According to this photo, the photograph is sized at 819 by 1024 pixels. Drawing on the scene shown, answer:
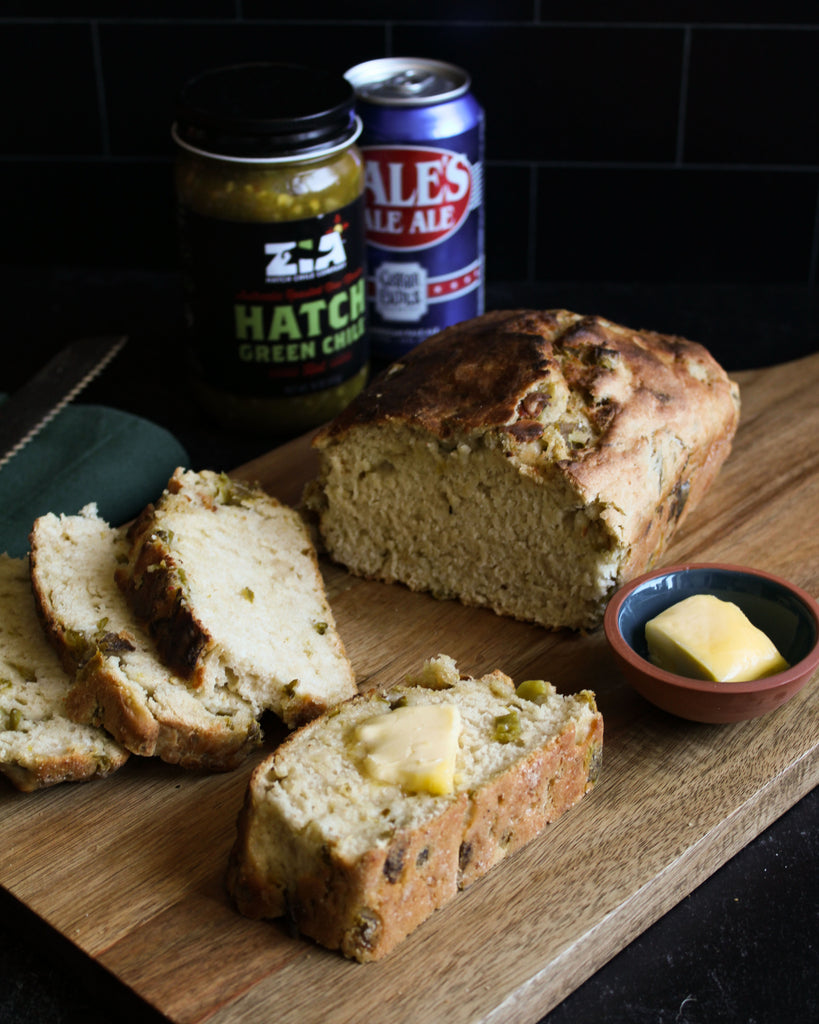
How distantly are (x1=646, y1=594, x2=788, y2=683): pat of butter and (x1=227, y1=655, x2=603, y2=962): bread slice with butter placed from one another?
0.25 meters

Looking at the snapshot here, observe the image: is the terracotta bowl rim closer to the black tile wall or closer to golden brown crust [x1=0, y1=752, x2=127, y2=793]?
golden brown crust [x1=0, y1=752, x2=127, y2=793]

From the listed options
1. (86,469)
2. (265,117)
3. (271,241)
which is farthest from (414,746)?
(265,117)

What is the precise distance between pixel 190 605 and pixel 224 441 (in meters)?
1.52

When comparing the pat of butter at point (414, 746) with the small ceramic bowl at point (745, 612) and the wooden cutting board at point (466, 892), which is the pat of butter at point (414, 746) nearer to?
the wooden cutting board at point (466, 892)

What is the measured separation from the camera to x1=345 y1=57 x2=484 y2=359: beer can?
3910mm

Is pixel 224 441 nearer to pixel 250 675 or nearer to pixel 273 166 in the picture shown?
pixel 273 166

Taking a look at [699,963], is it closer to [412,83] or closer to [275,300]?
[275,300]

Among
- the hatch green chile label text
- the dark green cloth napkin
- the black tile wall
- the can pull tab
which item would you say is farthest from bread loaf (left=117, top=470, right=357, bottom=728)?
the black tile wall

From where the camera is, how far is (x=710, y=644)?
2.74 metres

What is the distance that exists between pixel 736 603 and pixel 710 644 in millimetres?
314

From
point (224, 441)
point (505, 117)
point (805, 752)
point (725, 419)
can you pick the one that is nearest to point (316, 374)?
point (224, 441)

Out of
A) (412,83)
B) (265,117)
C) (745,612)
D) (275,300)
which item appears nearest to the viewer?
(745,612)

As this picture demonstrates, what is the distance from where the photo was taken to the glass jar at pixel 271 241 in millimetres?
3551

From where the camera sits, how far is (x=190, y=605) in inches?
110
